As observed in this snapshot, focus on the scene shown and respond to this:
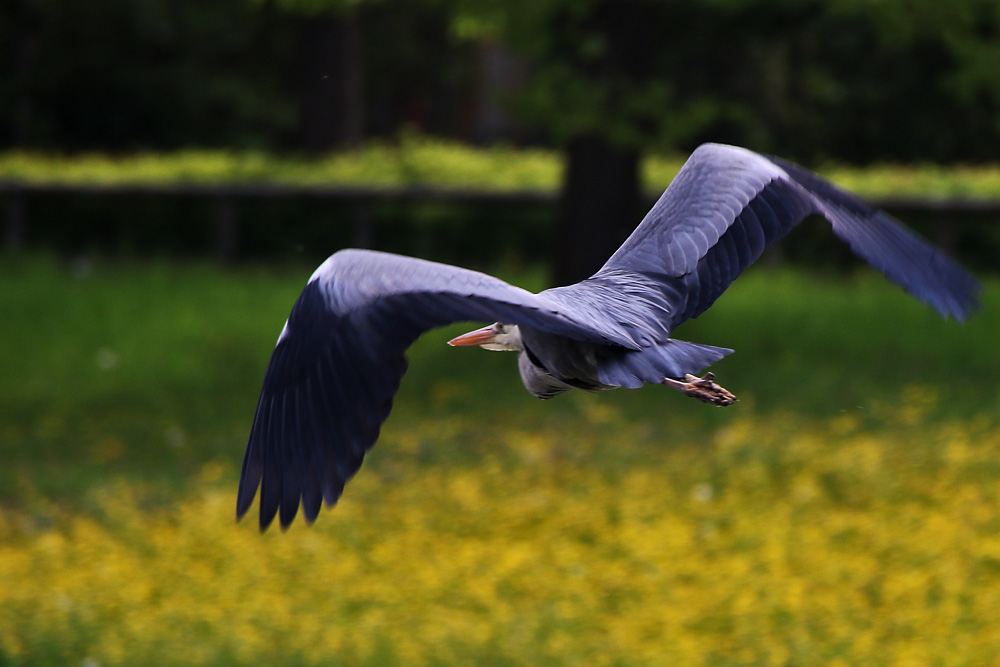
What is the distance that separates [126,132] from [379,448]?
53.6 ft

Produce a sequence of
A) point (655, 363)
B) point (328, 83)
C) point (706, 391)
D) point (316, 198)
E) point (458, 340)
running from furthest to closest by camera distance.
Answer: point (328, 83)
point (316, 198)
point (458, 340)
point (706, 391)
point (655, 363)

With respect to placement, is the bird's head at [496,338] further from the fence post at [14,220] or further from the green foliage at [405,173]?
the fence post at [14,220]

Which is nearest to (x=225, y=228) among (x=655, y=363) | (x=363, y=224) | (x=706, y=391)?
(x=363, y=224)

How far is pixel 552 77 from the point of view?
32.3 ft

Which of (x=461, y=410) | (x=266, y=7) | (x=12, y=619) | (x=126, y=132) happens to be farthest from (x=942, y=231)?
(x=126, y=132)

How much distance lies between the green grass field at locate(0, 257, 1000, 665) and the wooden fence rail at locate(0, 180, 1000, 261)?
787mm

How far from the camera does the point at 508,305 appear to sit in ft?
8.80

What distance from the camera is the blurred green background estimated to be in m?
6.59

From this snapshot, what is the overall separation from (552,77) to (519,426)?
2.56 metres

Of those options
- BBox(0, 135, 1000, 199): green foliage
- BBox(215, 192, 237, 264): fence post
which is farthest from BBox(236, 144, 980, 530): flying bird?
BBox(215, 192, 237, 264): fence post

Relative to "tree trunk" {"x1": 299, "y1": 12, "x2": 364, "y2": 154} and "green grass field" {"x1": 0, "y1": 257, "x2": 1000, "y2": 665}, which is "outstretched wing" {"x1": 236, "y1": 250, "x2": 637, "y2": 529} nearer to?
"green grass field" {"x1": 0, "y1": 257, "x2": 1000, "y2": 665}

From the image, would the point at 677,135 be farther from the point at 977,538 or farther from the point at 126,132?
the point at 126,132

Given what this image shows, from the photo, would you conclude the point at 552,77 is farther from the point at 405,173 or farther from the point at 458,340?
the point at 458,340

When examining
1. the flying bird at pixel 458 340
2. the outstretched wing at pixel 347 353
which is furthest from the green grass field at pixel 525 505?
the outstretched wing at pixel 347 353
